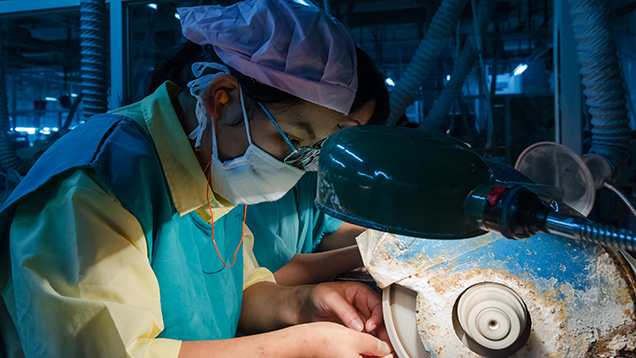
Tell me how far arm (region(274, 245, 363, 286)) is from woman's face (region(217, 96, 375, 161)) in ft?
2.44

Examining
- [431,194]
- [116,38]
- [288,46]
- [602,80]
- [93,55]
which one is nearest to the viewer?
[431,194]

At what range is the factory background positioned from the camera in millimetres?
1802

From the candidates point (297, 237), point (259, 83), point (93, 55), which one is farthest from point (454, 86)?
point (93, 55)

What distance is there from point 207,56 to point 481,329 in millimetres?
779

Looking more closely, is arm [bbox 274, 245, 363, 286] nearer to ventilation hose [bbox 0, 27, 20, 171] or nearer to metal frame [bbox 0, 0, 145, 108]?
metal frame [bbox 0, 0, 145, 108]

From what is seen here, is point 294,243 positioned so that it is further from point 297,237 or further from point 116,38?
point 116,38

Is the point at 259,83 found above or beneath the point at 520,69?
beneath

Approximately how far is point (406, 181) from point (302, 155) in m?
0.63

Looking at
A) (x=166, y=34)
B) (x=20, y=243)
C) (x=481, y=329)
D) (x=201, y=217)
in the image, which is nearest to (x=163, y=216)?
(x=201, y=217)

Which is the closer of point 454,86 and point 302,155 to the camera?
point 302,155

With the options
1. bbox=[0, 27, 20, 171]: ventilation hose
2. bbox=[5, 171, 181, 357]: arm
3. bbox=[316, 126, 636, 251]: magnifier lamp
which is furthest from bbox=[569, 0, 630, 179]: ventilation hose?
bbox=[0, 27, 20, 171]: ventilation hose

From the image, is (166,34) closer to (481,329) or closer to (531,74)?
(531,74)

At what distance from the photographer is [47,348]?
2.39 feet

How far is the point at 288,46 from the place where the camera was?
90 cm
